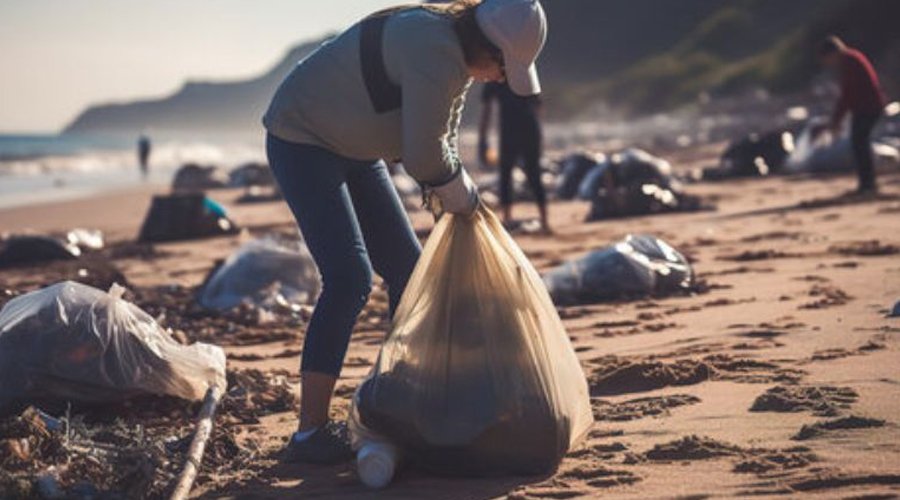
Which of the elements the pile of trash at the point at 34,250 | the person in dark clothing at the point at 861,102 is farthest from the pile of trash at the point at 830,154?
the pile of trash at the point at 34,250

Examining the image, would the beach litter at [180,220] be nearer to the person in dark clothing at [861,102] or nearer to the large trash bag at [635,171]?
the large trash bag at [635,171]

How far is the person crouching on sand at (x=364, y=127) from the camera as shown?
3.75 metres

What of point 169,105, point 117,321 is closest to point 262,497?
point 117,321

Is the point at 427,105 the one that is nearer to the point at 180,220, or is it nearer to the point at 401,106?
the point at 401,106

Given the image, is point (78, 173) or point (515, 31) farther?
point (78, 173)

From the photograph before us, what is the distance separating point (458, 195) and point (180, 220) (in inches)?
328

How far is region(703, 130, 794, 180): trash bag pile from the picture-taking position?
16.0 metres

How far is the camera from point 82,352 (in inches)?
181

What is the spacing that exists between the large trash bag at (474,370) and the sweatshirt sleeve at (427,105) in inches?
10.9

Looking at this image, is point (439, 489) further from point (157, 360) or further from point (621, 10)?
point (621, 10)

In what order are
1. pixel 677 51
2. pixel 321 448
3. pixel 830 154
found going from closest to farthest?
pixel 321 448
pixel 830 154
pixel 677 51

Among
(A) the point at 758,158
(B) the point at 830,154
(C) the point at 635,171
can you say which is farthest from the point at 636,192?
(A) the point at 758,158

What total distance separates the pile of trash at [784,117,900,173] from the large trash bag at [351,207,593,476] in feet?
37.7

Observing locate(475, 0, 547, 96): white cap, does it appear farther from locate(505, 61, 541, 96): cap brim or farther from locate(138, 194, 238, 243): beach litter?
locate(138, 194, 238, 243): beach litter
